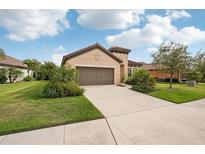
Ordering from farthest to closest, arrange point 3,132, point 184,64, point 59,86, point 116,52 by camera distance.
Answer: point 116,52
point 184,64
point 59,86
point 3,132

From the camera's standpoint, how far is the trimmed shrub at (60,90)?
938cm

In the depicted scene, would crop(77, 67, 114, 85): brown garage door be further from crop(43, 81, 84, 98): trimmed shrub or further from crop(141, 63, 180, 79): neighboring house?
crop(43, 81, 84, 98): trimmed shrub

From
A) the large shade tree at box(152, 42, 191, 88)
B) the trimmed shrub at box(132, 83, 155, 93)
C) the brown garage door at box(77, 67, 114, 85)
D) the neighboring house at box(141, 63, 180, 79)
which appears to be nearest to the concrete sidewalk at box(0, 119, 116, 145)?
the trimmed shrub at box(132, 83, 155, 93)

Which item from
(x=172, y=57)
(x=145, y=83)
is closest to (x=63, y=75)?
(x=145, y=83)

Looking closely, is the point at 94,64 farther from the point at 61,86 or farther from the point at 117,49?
the point at 61,86

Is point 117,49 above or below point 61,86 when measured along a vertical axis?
above

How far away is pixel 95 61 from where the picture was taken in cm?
1719

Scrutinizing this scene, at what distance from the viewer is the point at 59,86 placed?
9.62 meters

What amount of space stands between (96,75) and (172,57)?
28.6 feet

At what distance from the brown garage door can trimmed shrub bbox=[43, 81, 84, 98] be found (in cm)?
676
